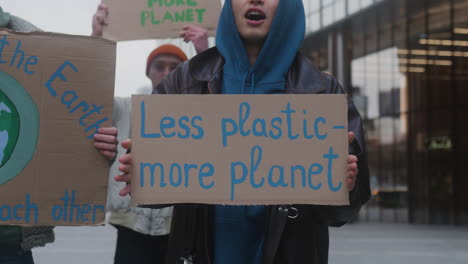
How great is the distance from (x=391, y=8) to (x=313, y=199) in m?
17.8

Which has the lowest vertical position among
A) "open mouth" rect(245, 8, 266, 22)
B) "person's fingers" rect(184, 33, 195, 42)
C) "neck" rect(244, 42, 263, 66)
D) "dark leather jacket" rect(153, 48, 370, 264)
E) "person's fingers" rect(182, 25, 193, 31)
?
"dark leather jacket" rect(153, 48, 370, 264)

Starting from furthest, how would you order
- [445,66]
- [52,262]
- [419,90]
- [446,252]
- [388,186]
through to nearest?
1. [388,186]
2. [419,90]
3. [445,66]
4. [446,252]
5. [52,262]

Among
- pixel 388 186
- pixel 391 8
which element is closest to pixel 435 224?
pixel 388 186

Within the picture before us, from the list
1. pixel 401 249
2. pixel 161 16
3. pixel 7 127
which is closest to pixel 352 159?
pixel 7 127

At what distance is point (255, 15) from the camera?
221 cm

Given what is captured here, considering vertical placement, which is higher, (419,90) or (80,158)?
(419,90)

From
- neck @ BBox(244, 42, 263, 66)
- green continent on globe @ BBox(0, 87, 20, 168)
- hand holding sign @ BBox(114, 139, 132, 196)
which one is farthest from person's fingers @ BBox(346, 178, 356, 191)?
green continent on globe @ BBox(0, 87, 20, 168)

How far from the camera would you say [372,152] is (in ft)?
71.8

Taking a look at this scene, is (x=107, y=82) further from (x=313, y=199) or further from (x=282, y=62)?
(x=313, y=199)

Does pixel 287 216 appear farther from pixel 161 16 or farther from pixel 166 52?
pixel 161 16

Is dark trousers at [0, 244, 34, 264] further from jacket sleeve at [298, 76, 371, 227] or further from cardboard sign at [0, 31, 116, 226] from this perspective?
jacket sleeve at [298, 76, 371, 227]

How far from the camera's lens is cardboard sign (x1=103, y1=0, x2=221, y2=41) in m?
3.42

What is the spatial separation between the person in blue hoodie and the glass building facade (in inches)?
658

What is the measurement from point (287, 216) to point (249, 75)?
20.9 inches
